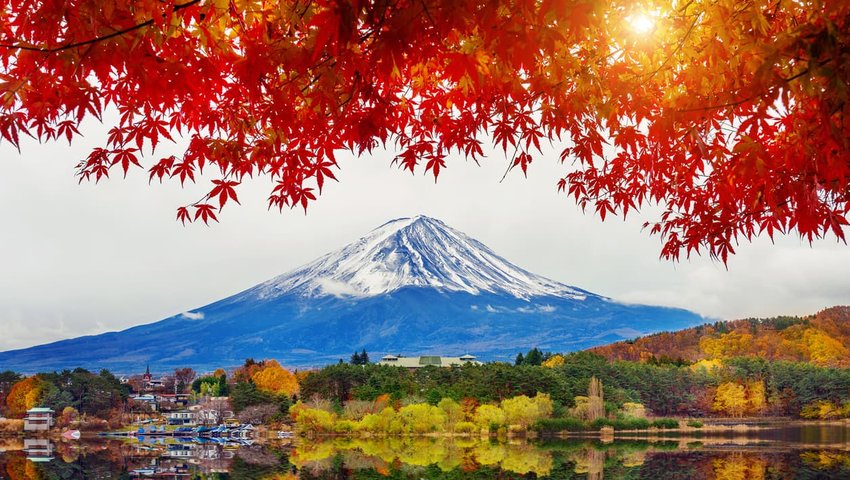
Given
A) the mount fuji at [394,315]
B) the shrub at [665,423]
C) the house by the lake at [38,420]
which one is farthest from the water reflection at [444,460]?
the mount fuji at [394,315]

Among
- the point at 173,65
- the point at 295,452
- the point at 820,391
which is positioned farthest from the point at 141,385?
the point at 173,65

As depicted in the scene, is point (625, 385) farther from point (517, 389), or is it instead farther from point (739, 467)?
point (739, 467)

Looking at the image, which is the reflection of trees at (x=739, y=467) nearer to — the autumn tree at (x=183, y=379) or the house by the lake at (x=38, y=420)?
the house by the lake at (x=38, y=420)

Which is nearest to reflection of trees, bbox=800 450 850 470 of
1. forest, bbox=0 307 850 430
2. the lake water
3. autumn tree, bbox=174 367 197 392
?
the lake water

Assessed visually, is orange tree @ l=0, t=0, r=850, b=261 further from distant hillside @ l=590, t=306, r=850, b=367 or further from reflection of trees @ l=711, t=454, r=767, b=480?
distant hillside @ l=590, t=306, r=850, b=367

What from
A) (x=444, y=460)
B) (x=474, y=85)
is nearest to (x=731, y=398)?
(x=444, y=460)

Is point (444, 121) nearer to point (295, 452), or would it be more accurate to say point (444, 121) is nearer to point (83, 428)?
point (295, 452)
